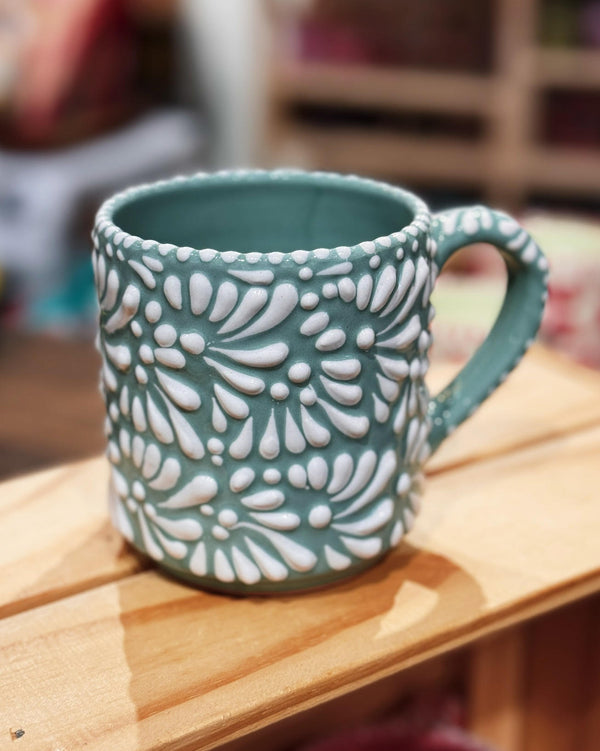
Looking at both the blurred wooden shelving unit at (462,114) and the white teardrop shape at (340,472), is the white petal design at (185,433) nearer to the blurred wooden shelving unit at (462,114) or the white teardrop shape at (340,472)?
the white teardrop shape at (340,472)

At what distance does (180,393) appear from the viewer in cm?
44

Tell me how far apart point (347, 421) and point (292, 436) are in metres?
0.03

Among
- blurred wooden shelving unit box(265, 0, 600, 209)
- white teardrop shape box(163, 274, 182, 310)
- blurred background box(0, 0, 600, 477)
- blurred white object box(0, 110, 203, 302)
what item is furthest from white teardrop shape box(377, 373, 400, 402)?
blurred wooden shelving unit box(265, 0, 600, 209)

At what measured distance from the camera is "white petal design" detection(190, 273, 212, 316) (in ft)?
1.39

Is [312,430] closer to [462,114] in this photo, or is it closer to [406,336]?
[406,336]

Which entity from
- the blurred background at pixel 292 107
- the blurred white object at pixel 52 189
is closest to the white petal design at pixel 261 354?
the blurred background at pixel 292 107

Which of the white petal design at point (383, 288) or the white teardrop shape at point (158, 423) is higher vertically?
the white petal design at point (383, 288)

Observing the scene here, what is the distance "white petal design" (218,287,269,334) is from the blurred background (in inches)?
40.6

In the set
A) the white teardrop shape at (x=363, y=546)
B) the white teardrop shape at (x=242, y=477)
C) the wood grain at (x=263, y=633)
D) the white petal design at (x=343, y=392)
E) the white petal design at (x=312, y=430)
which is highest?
the white petal design at (x=343, y=392)

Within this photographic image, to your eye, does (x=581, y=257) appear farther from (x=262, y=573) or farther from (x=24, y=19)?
(x=24, y=19)

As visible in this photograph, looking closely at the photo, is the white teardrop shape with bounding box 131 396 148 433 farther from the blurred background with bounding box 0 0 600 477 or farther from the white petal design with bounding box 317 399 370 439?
the blurred background with bounding box 0 0 600 477

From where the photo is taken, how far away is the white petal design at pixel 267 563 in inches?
18.5

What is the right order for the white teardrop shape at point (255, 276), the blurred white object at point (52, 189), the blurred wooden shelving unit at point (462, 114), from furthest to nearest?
the blurred wooden shelving unit at point (462, 114)
the blurred white object at point (52, 189)
the white teardrop shape at point (255, 276)

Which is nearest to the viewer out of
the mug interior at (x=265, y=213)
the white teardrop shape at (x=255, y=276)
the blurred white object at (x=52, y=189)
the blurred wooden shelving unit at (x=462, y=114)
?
the white teardrop shape at (x=255, y=276)
